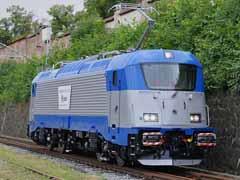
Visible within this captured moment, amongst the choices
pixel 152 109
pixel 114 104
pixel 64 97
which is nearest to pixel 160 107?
pixel 152 109

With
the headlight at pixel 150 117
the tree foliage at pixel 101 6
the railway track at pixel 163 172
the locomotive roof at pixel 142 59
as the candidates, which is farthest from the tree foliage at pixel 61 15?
the headlight at pixel 150 117

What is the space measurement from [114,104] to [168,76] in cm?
182

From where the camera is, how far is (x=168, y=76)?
1750 centimetres

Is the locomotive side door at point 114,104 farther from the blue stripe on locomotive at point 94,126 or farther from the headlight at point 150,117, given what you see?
the headlight at point 150,117

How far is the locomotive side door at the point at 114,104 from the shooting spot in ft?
58.5

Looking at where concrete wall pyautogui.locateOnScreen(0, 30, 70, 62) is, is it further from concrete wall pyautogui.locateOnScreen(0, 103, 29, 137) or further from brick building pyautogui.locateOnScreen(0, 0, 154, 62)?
concrete wall pyautogui.locateOnScreen(0, 103, 29, 137)

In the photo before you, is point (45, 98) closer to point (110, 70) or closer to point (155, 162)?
point (110, 70)

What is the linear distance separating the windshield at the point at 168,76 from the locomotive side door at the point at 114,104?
1007 mm

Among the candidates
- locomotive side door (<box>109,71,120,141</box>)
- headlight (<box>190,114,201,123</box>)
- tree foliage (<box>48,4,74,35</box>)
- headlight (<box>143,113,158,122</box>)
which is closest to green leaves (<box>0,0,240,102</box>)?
headlight (<box>190,114,201,123</box>)

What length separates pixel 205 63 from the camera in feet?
65.4

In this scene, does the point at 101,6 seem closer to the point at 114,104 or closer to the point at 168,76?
the point at 114,104

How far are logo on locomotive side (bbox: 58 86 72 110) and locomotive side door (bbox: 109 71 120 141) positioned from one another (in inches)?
167

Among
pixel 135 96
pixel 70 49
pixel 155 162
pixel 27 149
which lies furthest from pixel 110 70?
pixel 70 49

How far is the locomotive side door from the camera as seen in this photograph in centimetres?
1784
